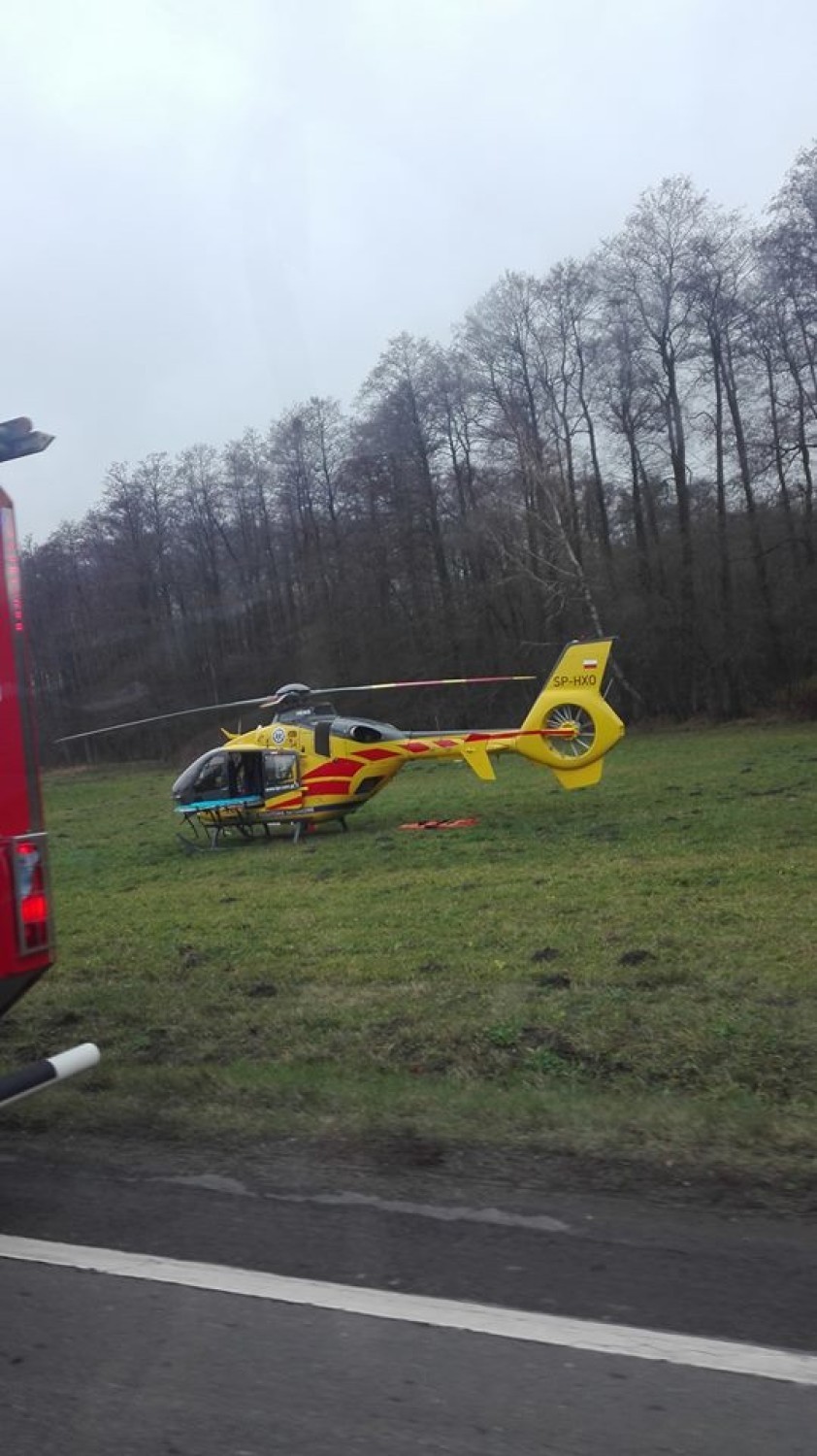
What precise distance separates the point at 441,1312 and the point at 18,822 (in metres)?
2.59

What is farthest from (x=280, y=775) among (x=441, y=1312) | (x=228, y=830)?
(x=441, y=1312)

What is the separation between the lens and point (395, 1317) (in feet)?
12.4

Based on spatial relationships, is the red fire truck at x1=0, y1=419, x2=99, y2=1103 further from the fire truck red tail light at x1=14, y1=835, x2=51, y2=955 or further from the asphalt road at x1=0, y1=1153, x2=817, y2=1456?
the asphalt road at x1=0, y1=1153, x2=817, y2=1456

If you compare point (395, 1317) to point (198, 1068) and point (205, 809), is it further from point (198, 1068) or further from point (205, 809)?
point (205, 809)

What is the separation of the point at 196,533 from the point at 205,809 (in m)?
24.9

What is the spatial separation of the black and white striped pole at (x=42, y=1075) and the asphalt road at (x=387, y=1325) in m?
0.51

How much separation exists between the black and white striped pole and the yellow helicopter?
1456 centimetres

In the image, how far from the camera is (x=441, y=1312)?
380 centimetres

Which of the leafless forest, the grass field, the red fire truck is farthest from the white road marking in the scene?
the leafless forest

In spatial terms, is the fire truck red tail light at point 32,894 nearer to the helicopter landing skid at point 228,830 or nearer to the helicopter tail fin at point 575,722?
the helicopter landing skid at point 228,830

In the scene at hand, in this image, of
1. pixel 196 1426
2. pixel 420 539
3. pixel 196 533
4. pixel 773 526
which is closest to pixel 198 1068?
pixel 196 1426

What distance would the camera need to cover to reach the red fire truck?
16.3 ft

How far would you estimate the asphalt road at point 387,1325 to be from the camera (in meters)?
3.16

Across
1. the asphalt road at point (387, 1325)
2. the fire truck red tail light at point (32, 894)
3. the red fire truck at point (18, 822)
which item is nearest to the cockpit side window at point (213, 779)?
the red fire truck at point (18, 822)
